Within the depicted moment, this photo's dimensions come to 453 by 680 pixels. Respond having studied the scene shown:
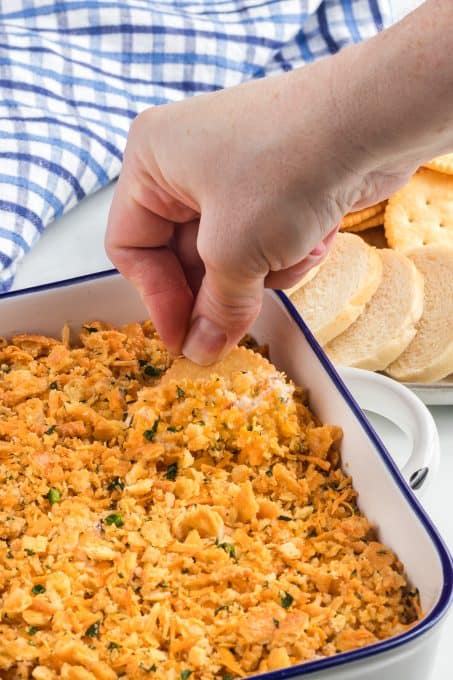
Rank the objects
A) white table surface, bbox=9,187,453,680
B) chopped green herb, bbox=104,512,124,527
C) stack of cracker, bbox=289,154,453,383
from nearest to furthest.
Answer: chopped green herb, bbox=104,512,124,527 < white table surface, bbox=9,187,453,680 < stack of cracker, bbox=289,154,453,383

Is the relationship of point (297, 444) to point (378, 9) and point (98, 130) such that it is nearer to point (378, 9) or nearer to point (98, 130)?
point (98, 130)

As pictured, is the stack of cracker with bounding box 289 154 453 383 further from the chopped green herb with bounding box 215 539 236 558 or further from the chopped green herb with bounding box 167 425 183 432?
the chopped green herb with bounding box 215 539 236 558

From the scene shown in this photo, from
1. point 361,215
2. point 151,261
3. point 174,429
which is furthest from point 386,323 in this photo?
point 174,429

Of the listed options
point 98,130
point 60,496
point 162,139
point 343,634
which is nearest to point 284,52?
point 98,130

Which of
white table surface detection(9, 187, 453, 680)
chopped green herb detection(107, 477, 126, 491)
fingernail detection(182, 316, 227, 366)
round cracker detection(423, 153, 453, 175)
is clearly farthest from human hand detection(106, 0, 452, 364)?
round cracker detection(423, 153, 453, 175)

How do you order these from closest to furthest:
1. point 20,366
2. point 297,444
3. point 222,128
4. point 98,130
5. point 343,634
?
point 343,634, point 222,128, point 297,444, point 20,366, point 98,130

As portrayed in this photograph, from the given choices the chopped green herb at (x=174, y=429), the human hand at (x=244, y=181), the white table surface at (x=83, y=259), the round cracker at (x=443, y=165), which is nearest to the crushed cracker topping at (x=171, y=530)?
the chopped green herb at (x=174, y=429)
